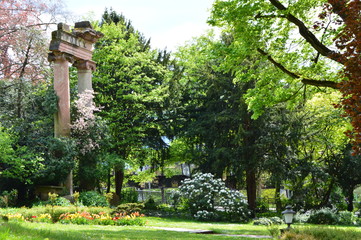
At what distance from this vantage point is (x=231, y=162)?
22922mm

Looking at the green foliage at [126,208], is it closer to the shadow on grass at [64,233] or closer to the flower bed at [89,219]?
the flower bed at [89,219]

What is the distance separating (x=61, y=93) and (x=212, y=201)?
9.66 meters

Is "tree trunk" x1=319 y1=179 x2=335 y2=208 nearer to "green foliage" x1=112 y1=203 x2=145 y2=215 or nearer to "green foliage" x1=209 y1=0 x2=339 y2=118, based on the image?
"green foliage" x1=209 y1=0 x2=339 y2=118

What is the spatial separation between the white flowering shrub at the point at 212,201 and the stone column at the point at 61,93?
277 inches

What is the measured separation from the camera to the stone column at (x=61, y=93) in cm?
2005

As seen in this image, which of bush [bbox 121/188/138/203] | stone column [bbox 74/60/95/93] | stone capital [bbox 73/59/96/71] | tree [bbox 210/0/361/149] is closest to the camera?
tree [bbox 210/0/361/149]

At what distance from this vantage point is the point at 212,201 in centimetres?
2033

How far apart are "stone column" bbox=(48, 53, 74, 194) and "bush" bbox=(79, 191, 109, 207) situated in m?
3.29

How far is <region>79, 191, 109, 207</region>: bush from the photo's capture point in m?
18.8

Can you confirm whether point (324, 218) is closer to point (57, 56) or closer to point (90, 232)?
point (90, 232)

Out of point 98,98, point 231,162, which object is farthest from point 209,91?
point 98,98

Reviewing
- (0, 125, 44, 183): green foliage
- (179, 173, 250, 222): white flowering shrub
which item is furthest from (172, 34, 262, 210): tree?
(0, 125, 44, 183): green foliage

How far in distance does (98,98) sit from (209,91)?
7428mm

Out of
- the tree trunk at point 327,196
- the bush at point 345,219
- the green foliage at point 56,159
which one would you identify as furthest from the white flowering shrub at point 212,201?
the green foliage at point 56,159
